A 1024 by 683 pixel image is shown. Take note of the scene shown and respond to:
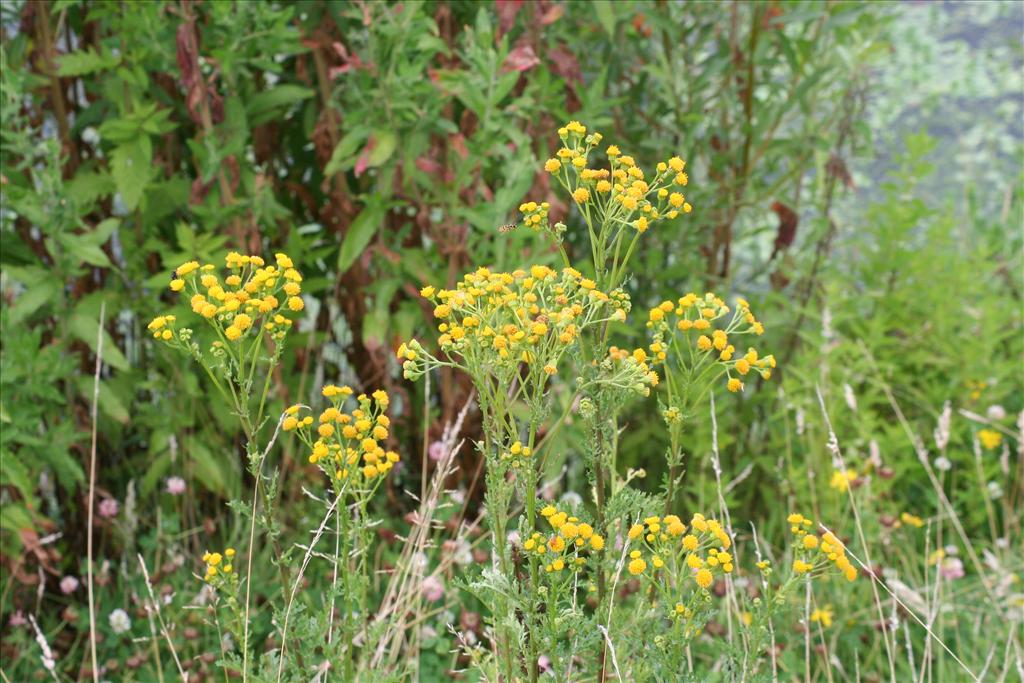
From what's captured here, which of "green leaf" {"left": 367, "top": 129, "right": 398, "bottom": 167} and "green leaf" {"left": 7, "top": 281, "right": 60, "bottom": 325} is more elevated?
"green leaf" {"left": 367, "top": 129, "right": 398, "bottom": 167}

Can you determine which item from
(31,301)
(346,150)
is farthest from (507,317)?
(31,301)

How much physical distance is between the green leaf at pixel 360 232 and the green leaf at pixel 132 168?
0.48m

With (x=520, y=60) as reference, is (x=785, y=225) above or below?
below

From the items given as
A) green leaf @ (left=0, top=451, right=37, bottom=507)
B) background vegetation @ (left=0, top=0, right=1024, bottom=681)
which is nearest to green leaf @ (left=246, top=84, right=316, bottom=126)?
background vegetation @ (left=0, top=0, right=1024, bottom=681)

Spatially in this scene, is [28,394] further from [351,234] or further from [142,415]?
[351,234]

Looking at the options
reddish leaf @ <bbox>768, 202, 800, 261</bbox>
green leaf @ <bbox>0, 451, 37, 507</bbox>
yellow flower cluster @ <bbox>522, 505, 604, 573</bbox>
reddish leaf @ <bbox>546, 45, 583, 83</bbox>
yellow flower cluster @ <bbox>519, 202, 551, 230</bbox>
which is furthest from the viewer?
reddish leaf @ <bbox>768, 202, 800, 261</bbox>

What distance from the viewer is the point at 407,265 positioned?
117 inches

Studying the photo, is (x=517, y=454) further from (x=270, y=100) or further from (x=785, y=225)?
(x=785, y=225)

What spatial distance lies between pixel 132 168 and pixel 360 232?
1.78 feet

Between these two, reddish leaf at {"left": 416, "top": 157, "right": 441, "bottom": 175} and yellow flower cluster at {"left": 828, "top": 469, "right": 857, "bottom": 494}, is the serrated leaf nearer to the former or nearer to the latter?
reddish leaf at {"left": 416, "top": 157, "right": 441, "bottom": 175}

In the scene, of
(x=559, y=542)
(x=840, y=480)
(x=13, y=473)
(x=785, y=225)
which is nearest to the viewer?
(x=559, y=542)

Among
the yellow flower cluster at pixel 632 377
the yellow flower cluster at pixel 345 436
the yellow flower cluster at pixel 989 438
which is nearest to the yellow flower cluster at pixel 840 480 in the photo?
the yellow flower cluster at pixel 989 438

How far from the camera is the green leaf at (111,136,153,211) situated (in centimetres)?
274

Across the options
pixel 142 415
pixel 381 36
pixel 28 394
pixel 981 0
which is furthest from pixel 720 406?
pixel 981 0
